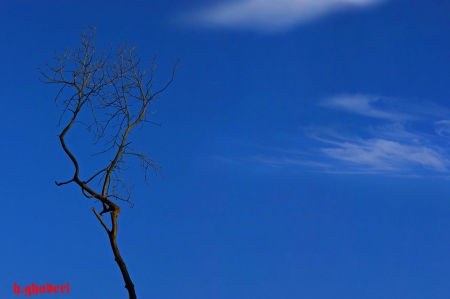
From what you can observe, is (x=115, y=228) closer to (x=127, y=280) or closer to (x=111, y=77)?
(x=127, y=280)

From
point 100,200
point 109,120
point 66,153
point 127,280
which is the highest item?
point 109,120

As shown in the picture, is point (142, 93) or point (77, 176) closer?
point (77, 176)

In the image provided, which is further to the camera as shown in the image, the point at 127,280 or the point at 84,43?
the point at 84,43

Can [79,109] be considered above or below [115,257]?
above

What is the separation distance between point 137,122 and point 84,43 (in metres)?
1.35

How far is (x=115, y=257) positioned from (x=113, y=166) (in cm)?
125

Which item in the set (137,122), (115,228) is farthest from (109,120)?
(115,228)

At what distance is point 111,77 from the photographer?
7.54m

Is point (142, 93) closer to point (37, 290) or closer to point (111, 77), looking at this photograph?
point (111, 77)

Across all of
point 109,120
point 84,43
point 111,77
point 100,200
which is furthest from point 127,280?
point 84,43

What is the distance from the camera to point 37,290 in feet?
24.8

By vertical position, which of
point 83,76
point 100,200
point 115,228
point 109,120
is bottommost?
point 115,228

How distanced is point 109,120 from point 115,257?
77.5 inches

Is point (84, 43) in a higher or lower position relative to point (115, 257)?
higher
